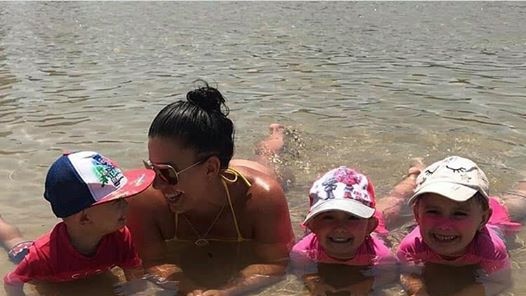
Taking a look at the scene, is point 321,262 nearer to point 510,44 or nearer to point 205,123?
point 205,123

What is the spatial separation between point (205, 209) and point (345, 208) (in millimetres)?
842

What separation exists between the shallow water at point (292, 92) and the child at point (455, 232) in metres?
0.17

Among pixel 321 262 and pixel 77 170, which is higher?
pixel 77 170

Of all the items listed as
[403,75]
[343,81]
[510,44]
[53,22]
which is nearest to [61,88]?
[343,81]

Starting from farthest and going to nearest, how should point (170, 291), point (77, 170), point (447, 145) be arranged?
point (447, 145) → point (170, 291) → point (77, 170)

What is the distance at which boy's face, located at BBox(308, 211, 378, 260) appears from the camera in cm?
343

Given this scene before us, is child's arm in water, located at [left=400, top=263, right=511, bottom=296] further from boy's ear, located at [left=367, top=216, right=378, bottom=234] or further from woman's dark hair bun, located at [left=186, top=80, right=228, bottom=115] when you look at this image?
woman's dark hair bun, located at [left=186, top=80, right=228, bottom=115]

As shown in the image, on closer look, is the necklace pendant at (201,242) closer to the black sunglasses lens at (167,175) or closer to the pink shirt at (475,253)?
the black sunglasses lens at (167,175)

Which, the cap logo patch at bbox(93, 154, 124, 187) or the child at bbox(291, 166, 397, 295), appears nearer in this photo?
the cap logo patch at bbox(93, 154, 124, 187)

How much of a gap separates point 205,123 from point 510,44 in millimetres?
11976

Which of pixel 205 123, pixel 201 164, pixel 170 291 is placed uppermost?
pixel 205 123

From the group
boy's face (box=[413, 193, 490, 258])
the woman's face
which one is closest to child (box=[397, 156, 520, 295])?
boy's face (box=[413, 193, 490, 258])

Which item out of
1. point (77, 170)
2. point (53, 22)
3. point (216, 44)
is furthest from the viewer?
point (53, 22)

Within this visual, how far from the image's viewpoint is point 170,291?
3.51 meters
